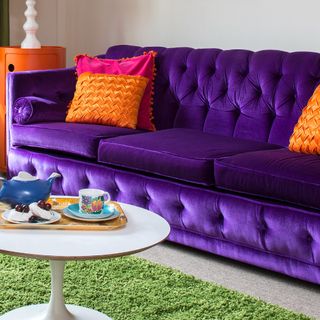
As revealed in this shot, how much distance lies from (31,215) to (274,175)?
1.05 m

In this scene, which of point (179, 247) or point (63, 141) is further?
point (63, 141)

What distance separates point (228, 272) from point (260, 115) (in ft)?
2.98

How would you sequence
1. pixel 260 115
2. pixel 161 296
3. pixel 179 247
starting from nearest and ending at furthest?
pixel 161 296 → pixel 179 247 → pixel 260 115

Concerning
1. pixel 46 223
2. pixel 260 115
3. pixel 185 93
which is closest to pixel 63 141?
pixel 185 93

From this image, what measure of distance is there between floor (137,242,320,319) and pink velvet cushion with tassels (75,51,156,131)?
2.77ft

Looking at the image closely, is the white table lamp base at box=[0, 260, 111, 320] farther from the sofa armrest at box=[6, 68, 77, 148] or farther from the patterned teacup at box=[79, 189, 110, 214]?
the sofa armrest at box=[6, 68, 77, 148]

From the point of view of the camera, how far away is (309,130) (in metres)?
3.11

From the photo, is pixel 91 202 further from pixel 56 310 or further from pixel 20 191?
pixel 56 310

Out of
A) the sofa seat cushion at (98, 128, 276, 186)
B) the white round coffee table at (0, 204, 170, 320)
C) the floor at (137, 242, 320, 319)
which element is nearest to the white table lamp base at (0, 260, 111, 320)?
→ the white round coffee table at (0, 204, 170, 320)

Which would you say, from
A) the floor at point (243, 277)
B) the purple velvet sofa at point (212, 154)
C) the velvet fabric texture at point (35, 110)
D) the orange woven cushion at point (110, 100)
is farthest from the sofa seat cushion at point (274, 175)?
the velvet fabric texture at point (35, 110)

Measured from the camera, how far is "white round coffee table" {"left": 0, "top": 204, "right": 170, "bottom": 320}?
1.98m

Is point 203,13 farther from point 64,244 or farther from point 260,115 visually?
point 64,244

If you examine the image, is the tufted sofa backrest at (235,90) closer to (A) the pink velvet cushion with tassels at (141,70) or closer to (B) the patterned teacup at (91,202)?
(A) the pink velvet cushion with tassels at (141,70)

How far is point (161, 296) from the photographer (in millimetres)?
2648
